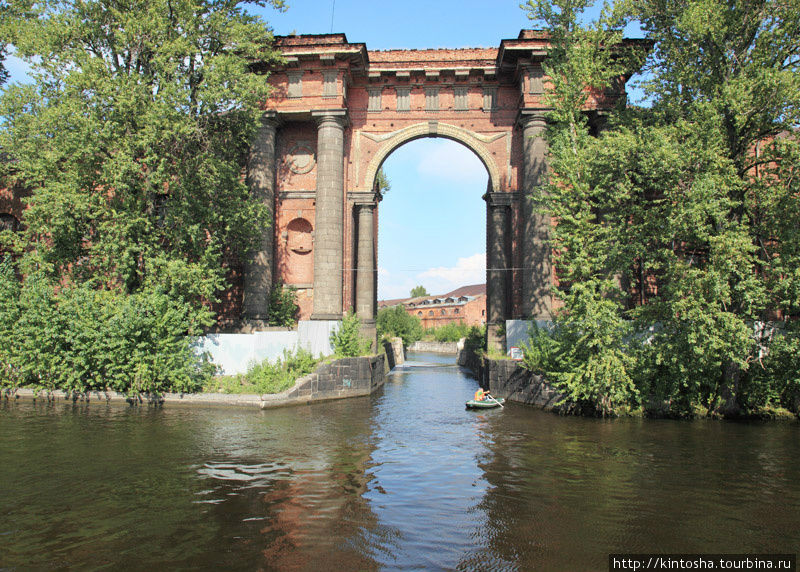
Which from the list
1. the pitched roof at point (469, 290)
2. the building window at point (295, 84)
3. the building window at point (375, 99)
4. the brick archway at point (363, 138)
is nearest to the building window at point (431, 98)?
the brick archway at point (363, 138)

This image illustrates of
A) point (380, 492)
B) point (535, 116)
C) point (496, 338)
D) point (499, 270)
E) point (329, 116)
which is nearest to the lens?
point (380, 492)

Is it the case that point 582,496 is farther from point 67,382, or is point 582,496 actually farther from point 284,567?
point 67,382

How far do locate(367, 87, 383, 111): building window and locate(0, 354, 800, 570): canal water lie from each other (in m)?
15.5

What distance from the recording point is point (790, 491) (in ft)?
29.7

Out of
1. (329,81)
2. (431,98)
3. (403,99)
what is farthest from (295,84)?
(431,98)

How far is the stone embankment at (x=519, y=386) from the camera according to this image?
58.6ft

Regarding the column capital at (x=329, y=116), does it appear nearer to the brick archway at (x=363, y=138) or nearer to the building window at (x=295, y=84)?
the brick archway at (x=363, y=138)

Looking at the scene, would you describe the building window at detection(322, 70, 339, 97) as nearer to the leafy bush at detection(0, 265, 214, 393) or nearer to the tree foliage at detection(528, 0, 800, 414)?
the tree foliage at detection(528, 0, 800, 414)

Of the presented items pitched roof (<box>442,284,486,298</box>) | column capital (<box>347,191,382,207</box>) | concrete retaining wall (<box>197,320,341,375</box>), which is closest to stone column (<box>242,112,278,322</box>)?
concrete retaining wall (<box>197,320,341,375</box>)

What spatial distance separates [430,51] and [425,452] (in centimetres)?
1947

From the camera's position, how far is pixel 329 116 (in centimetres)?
2309

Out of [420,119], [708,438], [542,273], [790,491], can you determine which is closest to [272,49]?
[420,119]

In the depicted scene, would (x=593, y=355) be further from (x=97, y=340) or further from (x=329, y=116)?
(x=97, y=340)

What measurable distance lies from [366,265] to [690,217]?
14184mm
